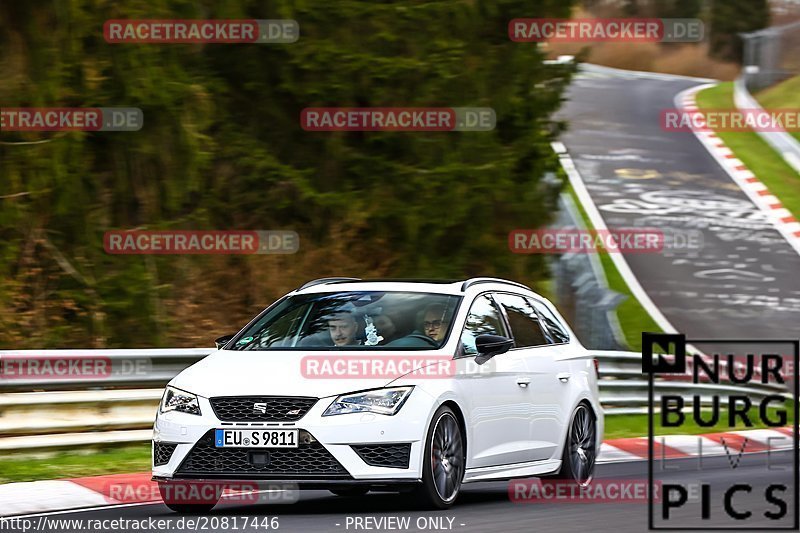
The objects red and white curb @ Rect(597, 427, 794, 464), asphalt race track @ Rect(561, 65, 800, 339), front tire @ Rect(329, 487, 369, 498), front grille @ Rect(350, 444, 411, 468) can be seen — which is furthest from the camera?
asphalt race track @ Rect(561, 65, 800, 339)

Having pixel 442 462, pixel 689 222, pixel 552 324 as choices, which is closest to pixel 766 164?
pixel 689 222

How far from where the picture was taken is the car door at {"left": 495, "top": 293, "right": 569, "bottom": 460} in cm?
1163

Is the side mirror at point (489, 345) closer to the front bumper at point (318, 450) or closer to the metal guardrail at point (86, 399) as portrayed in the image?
the front bumper at point (318, 450)

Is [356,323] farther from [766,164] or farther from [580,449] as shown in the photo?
[766,164]

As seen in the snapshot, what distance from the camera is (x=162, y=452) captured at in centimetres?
1007

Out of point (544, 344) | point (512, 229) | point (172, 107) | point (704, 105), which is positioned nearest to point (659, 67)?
point (704, 105)

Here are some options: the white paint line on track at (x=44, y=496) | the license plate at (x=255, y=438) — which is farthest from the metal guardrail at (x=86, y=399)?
the license plate at (x=255, y=438)

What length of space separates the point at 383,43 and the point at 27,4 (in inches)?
186

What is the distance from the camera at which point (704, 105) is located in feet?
155

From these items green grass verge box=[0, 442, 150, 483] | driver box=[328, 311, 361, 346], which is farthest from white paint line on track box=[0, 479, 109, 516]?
driver box=[328, 311, 361, 346]

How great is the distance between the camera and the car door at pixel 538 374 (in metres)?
11.6

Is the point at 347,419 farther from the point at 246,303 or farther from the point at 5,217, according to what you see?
the point at 246,303

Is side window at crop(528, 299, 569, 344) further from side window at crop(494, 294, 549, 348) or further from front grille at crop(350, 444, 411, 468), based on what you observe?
front grille at crop(350, 444, 411, 468)

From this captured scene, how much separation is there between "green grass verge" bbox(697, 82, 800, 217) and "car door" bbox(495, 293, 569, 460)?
78.7 ft
